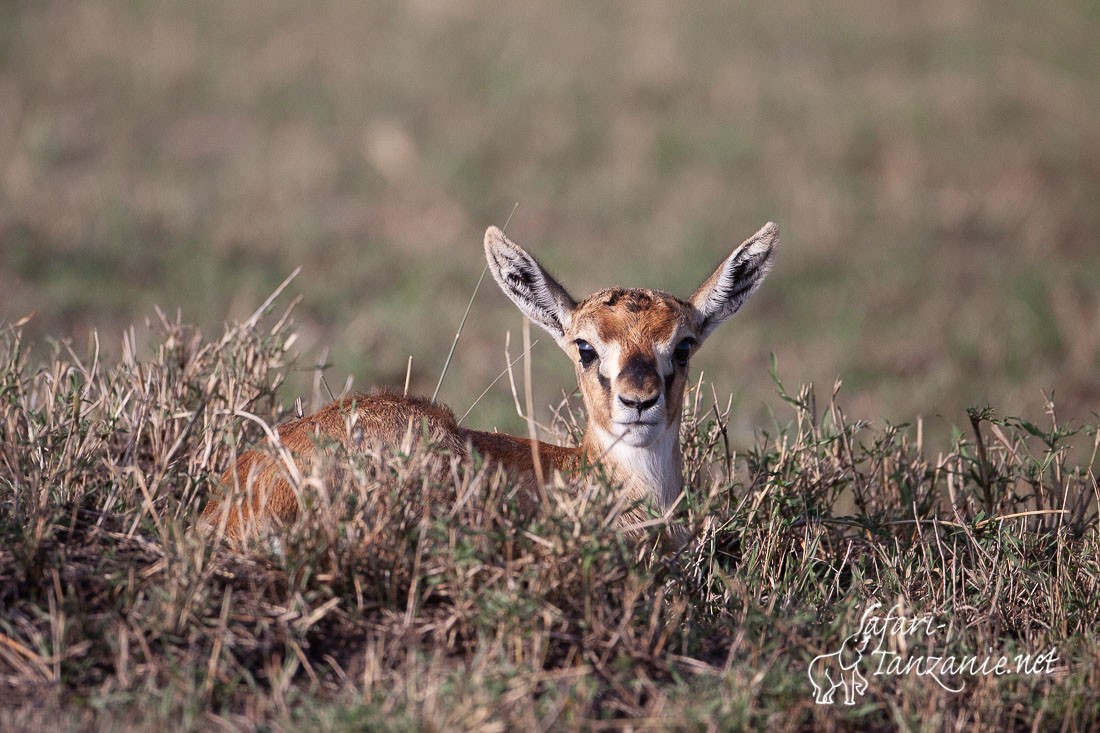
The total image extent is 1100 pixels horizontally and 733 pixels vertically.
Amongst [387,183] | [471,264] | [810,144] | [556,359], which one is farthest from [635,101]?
[556,359]

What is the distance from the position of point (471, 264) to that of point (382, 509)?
7.60m

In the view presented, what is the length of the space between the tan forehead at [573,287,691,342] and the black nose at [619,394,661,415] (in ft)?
1.04

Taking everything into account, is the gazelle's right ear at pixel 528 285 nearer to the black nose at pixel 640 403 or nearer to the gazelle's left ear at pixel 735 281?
the gazelle's left ear at pixel 735 281

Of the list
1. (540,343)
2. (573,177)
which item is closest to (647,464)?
(540,343)

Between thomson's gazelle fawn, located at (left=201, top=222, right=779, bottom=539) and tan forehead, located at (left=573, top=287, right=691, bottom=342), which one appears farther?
tan forehead, located at (left=573, top=287, right=691, bottom=342)

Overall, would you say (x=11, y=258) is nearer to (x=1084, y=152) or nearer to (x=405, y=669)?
(x=405, y=669)

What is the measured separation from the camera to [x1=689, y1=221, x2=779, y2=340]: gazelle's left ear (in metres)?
5.20

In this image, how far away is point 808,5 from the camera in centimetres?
1995

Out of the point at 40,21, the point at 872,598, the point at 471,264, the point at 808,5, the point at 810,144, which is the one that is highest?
the point at 808,5

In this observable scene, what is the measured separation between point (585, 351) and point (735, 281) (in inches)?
29.3

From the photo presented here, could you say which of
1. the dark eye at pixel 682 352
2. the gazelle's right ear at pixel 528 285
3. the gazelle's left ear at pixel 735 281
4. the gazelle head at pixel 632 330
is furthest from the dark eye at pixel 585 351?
the gazelle's left ear at pixel 735 281

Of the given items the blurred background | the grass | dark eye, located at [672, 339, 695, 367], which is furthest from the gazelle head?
the blurred background

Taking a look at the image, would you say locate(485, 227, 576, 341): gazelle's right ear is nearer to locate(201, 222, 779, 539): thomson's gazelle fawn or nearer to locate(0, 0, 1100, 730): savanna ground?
locate(201, 222, 779, 539): thomson's gazelle fawn

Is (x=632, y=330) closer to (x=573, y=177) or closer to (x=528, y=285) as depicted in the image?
(x=528, y=285)
